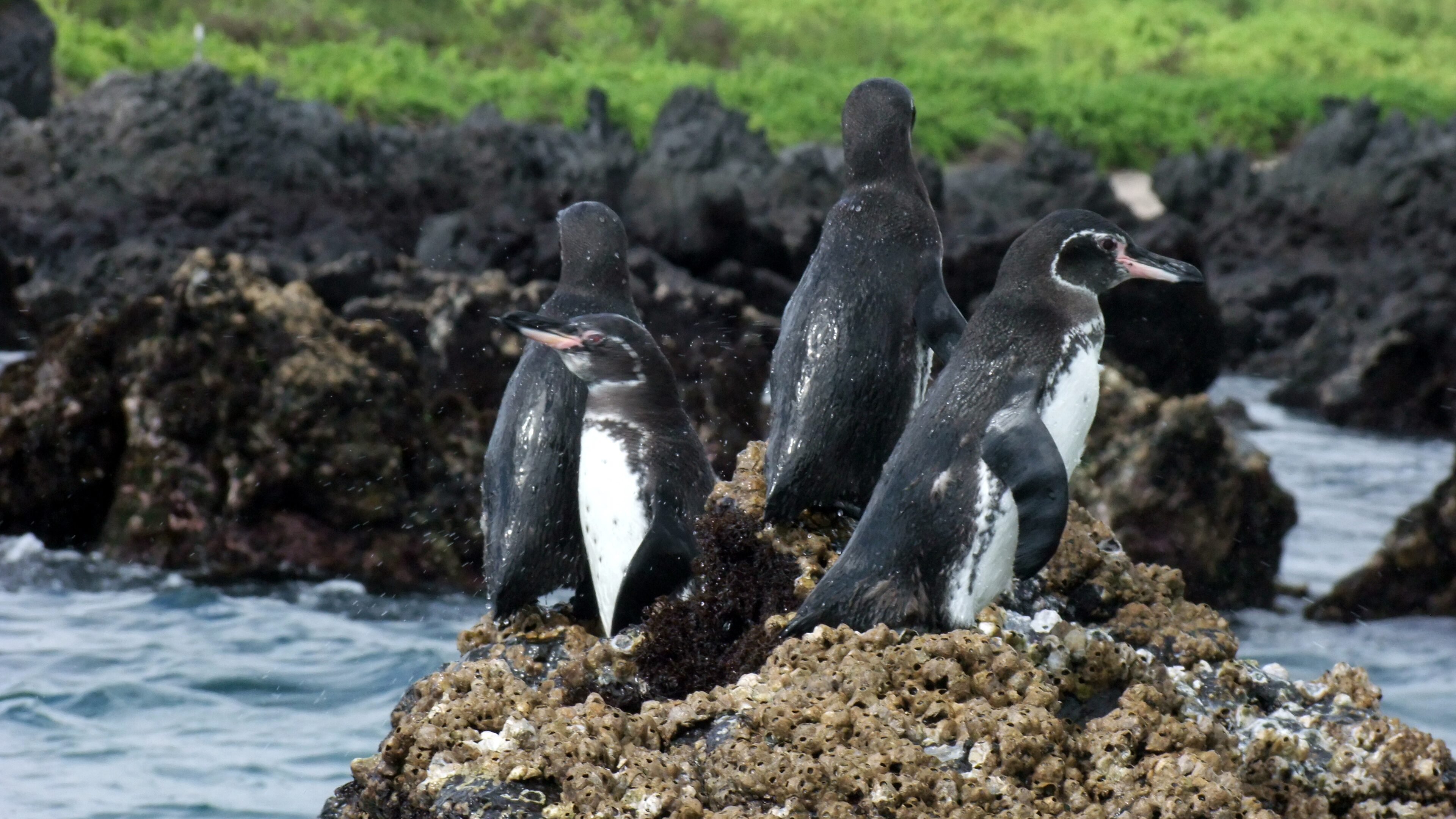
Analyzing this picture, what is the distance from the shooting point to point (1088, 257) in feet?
13.2

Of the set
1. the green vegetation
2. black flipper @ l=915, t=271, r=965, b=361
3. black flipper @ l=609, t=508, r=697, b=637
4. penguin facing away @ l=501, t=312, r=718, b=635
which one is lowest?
black flipper @ l=609, t=508, r=697, b=637

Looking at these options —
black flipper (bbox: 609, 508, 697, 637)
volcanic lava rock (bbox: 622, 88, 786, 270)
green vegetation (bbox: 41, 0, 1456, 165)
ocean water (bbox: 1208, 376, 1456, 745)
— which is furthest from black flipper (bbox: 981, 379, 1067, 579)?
green vegetation (bbox: 41, 0, 1456, 165)

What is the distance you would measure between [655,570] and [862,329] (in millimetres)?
812

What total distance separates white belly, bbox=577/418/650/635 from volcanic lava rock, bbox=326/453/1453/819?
331mm

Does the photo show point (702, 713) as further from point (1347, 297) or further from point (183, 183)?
point (1347, 297)

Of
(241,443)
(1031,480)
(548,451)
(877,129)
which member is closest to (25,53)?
(241,443)

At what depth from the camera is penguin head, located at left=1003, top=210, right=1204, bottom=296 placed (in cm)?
400

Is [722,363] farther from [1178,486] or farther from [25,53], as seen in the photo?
[25,53]

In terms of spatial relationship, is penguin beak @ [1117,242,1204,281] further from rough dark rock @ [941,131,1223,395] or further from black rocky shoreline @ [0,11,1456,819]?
rough dark rock @ [941,131,1223,395]

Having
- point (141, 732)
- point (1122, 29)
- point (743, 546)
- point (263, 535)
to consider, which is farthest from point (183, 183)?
point (1122, 29)

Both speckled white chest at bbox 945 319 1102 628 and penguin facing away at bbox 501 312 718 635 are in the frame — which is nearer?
speckled white chest at bbox 945 319 1102 628

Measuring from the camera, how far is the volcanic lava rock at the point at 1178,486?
353 inches

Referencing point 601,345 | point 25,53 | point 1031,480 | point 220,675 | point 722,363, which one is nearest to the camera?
point 1031,480

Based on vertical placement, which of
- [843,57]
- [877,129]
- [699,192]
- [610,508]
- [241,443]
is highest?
[843,57]
